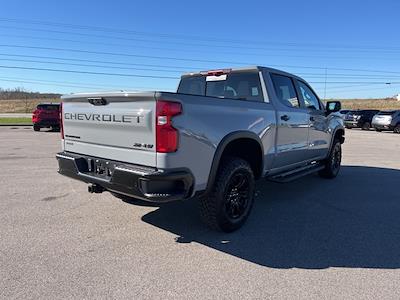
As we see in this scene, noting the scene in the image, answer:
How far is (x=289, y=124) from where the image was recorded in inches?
229

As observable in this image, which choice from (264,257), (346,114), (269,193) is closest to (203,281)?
(264,257)

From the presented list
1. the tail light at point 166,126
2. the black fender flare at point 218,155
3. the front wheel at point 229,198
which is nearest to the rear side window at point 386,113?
the front wheel at point 229,198

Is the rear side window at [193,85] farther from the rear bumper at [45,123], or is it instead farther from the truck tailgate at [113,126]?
the rear bumper at [45,123]

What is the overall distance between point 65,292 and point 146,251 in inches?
40.9

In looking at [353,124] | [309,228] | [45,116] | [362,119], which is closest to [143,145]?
[309,228]

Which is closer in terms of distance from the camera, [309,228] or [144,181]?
[144,181]

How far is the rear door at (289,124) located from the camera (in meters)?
5.60

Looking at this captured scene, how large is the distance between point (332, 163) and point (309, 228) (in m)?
3.56

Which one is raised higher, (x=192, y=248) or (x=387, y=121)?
(x=387, y=121)

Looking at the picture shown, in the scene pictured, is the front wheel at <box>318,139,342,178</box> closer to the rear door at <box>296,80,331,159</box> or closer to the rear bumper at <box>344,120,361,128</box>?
the rear door at <box>296,80,331,159</box>

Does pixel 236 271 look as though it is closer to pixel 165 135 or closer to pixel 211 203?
pixel 211 203

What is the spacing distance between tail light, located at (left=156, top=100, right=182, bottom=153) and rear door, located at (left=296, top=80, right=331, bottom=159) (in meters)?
3.47

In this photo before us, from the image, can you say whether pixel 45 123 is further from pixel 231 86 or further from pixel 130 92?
pixel 130 92

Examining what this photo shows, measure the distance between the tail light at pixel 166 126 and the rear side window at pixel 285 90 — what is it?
242 centimetres
